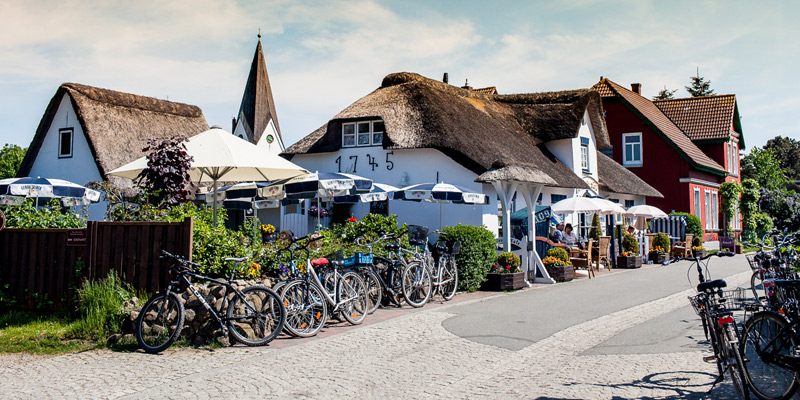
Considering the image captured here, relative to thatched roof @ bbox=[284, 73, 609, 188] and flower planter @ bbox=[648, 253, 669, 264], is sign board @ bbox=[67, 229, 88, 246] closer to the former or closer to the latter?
thatched roof @ bbox=[284, 73, 609, 188]

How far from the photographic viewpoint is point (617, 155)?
3756 centimetres

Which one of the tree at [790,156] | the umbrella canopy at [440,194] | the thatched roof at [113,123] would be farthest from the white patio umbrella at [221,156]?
the tree at [790,156]

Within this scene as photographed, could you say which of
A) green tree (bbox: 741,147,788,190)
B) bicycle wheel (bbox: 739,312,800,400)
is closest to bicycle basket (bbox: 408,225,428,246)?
bicycle wheel (bbox: 739,312,800,400)

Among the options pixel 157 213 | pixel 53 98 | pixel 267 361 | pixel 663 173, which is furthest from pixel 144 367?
pixel 663 173

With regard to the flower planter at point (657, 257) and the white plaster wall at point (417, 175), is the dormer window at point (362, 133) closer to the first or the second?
the white plaster wall at point (417, 175)

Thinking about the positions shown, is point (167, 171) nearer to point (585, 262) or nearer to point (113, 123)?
point (585, 262)

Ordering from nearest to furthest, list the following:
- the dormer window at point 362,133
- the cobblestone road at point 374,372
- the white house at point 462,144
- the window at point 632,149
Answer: the cobblestone road at point 374,372
the white house at point 462,144
the dormer window at point 362,133
the window at point 632,149

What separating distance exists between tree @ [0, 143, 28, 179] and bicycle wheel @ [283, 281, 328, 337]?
28534mm

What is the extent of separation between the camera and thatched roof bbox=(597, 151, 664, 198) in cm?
2797

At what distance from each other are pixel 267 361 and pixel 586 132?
21.4m

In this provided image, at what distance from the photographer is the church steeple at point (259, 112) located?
155ft

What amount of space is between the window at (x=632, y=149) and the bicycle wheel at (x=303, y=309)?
1205 inches

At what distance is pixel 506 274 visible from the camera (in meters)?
14.3

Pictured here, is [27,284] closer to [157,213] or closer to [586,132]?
[157,213]
